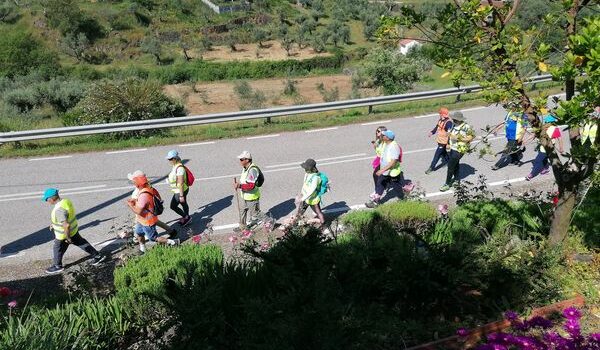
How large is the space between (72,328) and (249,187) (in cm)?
464

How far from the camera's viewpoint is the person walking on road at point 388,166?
32.8 feet

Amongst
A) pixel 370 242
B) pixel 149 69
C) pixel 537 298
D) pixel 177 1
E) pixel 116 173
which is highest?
pixel 177 1

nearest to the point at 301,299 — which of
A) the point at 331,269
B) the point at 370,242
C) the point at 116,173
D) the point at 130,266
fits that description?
the point at 331,269

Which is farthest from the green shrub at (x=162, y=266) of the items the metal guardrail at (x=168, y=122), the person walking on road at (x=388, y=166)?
the metal guardrail at (x=168, y=122)

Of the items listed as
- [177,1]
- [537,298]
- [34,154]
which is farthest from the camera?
[177,1]

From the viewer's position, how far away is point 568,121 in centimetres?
471

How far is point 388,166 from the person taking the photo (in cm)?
998

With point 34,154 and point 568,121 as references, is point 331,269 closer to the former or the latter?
point 568,121

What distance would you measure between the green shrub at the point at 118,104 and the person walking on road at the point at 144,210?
9613 millimetres

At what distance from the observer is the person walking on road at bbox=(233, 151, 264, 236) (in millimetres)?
9289

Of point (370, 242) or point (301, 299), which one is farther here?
point (370, 242)

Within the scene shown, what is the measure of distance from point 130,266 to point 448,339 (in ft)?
12.9

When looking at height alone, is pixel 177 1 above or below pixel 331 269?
above

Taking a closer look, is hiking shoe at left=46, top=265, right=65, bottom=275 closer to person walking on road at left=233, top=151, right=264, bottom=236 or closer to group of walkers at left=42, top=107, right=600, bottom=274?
group of walkers at left=42, top=107, right=600, bottom=274
